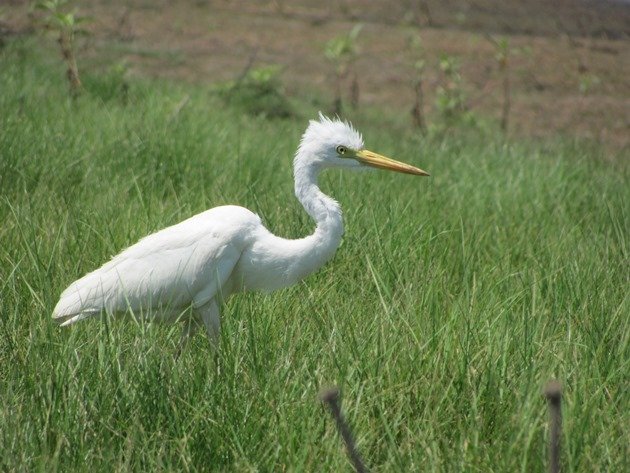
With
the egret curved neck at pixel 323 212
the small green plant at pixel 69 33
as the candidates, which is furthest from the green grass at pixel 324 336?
the small green plant at pixel 69 33

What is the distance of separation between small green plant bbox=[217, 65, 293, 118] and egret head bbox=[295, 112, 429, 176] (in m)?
6.01

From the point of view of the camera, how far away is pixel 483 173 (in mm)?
6000

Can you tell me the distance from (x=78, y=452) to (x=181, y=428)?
10.3 inches

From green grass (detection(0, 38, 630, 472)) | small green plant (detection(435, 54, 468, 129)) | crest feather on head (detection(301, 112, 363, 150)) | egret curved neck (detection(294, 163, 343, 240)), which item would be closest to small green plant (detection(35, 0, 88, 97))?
green grass (detection(0, 38, 630, 472))

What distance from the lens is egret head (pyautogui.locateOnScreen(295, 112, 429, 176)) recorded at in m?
3.43

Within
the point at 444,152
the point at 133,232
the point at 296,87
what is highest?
the point at 133,232

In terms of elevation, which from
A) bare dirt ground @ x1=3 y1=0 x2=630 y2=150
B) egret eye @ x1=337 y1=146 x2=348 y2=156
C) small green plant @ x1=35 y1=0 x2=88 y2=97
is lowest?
bare dirt ground @ x1=3 y1=0 x2=630 y2=150

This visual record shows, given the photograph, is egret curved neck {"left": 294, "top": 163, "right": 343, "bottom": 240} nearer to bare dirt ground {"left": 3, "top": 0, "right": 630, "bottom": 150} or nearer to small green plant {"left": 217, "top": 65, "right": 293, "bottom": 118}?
small green plant {"left": 217, "top": 65, "right": 293, "bottom": 118}

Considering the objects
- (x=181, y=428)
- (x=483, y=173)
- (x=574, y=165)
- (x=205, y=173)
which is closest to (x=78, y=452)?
(x=181, y=428)

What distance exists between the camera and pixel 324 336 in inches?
116

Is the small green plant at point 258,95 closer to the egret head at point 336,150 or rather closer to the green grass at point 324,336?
the green grass at point 324,336

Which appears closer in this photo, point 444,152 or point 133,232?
point 133,232

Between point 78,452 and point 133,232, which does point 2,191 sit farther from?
point 78,452

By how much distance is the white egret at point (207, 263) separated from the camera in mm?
3217
